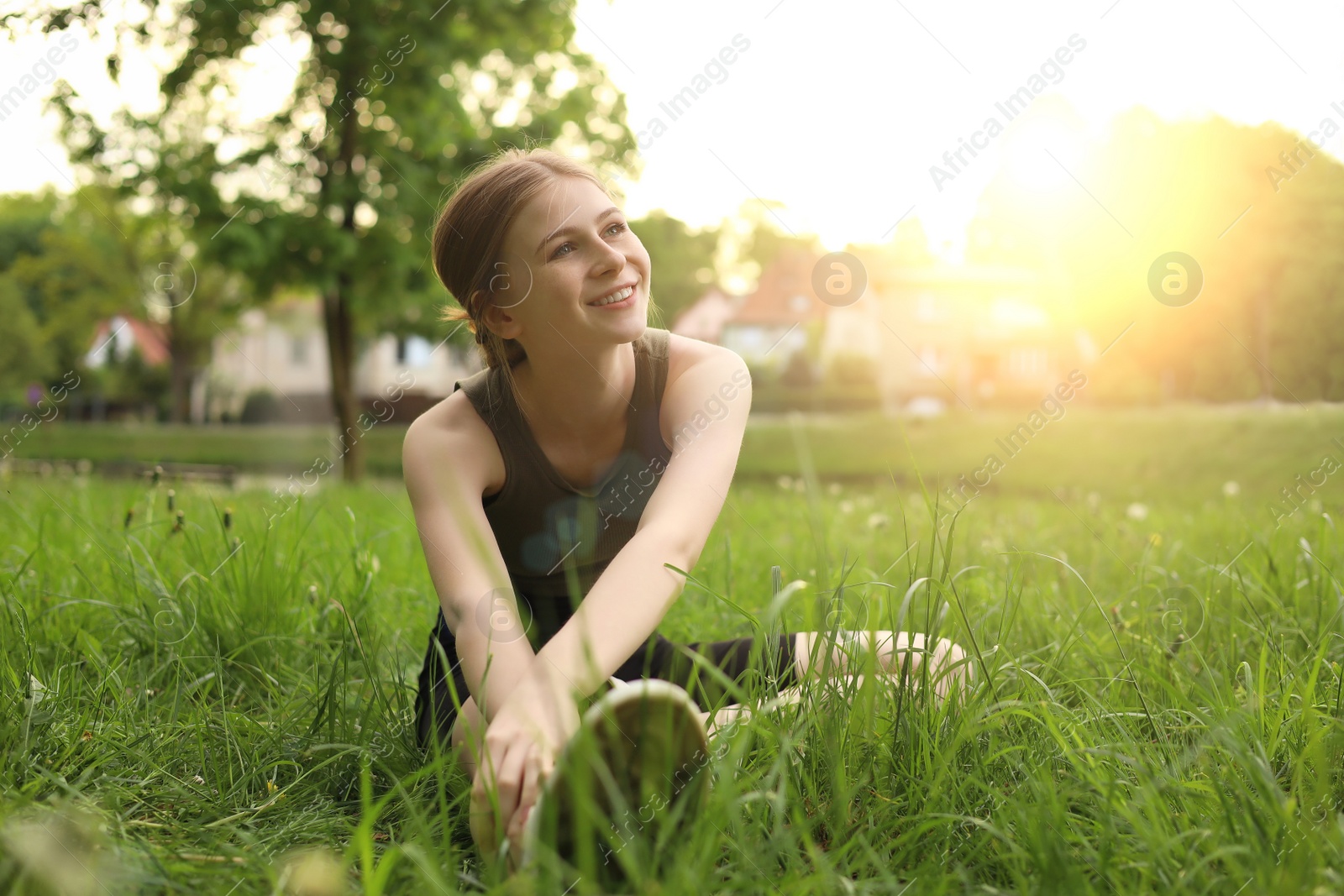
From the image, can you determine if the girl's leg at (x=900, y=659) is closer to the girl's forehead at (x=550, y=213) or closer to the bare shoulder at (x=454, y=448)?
the bare shoulder at (x=454, y=448)

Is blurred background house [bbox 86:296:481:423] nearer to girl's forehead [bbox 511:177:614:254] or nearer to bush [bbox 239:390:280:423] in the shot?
bush [bbox 239:390:280:423]

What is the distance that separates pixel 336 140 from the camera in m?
9.03

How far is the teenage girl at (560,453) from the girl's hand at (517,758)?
10 cm

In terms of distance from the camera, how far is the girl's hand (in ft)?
4.00

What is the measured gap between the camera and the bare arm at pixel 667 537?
138 cm

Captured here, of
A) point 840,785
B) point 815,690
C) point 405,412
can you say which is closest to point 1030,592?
point 815,690

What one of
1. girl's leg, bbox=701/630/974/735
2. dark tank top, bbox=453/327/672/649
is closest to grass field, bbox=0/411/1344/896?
girl's leg, bbox=701/630/974/735

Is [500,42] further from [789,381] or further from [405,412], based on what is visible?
[789,381]

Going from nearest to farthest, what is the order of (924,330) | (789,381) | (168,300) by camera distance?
(168,300), (789,381), (924,330)

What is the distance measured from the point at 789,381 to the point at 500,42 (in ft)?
87.0

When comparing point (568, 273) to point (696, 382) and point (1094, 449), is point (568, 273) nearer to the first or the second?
point (696, 382)

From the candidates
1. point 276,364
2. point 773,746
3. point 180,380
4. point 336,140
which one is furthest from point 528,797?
point 276,364

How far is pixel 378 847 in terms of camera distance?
147 cm

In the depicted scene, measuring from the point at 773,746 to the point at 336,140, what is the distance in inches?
349
